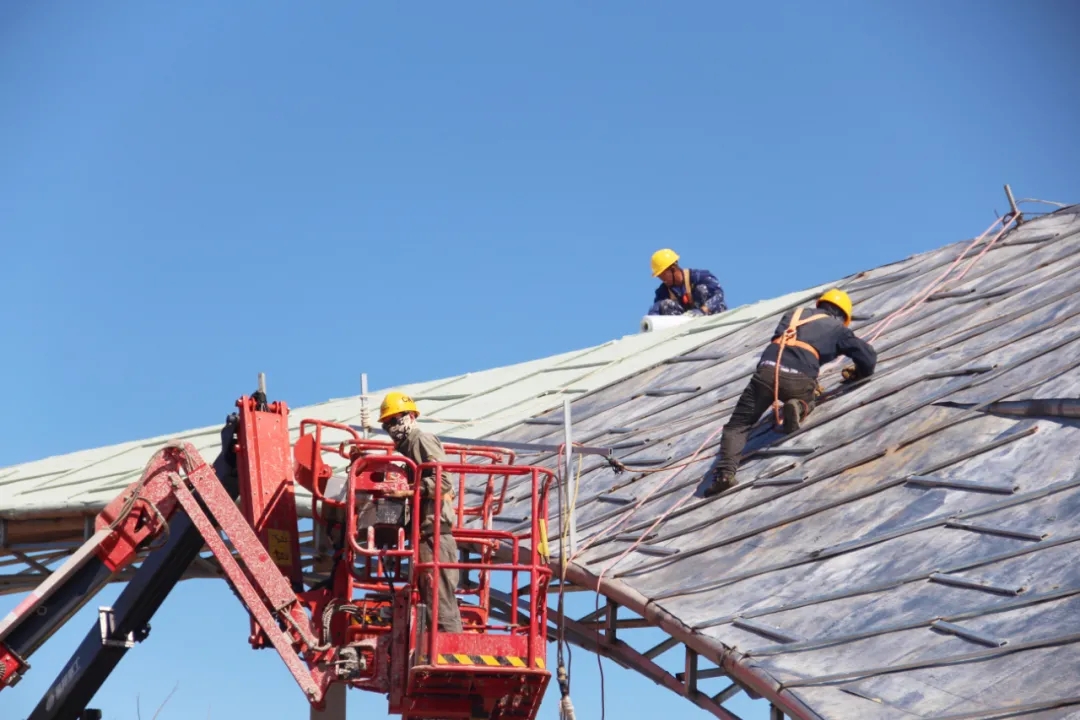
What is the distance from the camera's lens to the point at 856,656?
32.7ft

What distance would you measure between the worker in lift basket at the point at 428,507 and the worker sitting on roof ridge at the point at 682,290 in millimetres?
11339

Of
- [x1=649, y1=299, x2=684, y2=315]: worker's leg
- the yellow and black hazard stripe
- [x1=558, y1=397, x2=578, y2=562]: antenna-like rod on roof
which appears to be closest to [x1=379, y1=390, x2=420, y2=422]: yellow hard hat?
the yellow and black hazard stripe

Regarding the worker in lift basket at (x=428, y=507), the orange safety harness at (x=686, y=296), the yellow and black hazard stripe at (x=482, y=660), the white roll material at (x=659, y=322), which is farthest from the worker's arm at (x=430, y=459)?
the orange safety harness at (x=686, y=296)

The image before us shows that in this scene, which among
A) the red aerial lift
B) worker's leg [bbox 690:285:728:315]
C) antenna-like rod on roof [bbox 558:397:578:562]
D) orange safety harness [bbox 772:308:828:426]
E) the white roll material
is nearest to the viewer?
the red aerial lift

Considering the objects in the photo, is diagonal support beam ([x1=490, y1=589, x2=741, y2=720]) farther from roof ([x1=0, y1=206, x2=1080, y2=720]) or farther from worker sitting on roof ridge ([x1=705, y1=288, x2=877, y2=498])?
worker sitting on roof ridge ([x1=705, y1=288, x2=877, y2=498])

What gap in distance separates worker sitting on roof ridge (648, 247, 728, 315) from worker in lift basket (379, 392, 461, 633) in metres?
11.3

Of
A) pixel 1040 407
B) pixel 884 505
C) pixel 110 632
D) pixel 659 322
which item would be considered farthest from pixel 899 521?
pixel 659 322

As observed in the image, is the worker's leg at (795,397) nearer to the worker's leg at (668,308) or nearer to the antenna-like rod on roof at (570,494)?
the antenna-like rod on roof at (570,494)

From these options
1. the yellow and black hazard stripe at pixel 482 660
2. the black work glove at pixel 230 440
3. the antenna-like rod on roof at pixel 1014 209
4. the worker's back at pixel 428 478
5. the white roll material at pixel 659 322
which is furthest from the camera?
the white roll material at pixel 659 322

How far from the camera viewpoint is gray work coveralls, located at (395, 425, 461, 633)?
1044 centimetres

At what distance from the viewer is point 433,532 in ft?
34.6

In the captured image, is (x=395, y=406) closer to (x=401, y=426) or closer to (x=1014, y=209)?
(x=401, y=426)

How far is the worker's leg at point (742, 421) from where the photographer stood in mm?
13320

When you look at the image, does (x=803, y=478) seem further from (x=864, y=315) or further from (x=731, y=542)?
(x=864, y=315)
